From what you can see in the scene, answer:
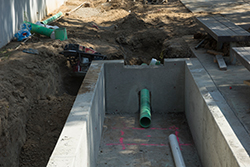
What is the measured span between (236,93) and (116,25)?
24.8 ft

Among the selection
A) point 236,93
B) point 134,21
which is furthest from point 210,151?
point 134,21

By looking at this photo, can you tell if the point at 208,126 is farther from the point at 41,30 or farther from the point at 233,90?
the point at 41,30

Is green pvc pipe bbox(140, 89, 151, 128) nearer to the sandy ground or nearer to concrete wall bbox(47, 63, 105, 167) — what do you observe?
the sandy ground

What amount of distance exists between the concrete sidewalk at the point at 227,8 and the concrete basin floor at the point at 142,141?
471 centimetres

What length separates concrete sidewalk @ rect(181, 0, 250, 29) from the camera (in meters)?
10.6

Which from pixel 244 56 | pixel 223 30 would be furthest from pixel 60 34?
pixel 244 56

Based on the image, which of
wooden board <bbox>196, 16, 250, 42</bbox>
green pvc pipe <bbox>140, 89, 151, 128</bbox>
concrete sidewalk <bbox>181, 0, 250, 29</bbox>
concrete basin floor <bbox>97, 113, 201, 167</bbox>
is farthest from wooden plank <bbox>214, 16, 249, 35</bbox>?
green pvc pipe <bbox>140, 89, 151, 128</bbox>

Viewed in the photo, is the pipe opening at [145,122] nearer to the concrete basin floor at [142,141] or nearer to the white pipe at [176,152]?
the concrete basin floor at [142,141]

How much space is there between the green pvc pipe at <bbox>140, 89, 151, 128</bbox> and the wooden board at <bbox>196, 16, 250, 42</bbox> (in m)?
2.23

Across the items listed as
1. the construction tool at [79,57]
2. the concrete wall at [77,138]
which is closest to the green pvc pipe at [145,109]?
the construction tool at [79,57]

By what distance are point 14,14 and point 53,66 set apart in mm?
3445

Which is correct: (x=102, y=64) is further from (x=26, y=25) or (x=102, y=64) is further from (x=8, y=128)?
(x=26, y=25)

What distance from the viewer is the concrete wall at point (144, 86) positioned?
714 cm

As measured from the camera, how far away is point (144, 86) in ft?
24.1
